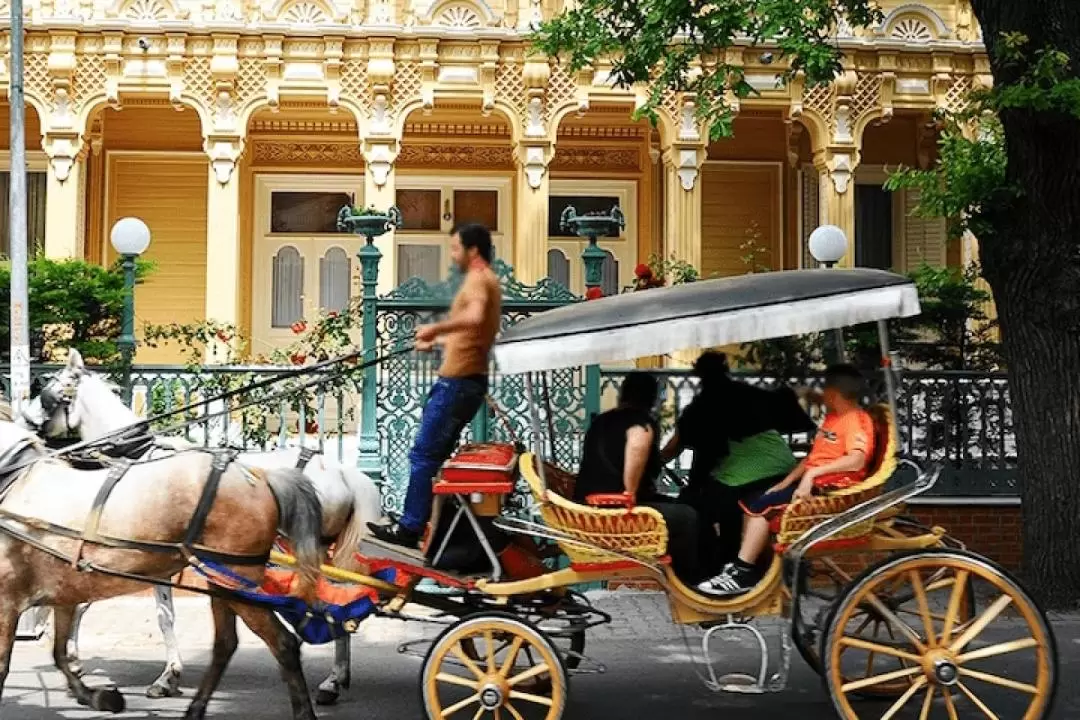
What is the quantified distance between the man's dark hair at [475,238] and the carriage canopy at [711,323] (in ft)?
2.18

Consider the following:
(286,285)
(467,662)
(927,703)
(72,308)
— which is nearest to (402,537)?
(467,662)

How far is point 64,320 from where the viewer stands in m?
12.9

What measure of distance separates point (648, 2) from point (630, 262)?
10.3 m

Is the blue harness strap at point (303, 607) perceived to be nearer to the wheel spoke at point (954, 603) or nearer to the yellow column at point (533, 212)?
the wheel spoke at point (954, 603)

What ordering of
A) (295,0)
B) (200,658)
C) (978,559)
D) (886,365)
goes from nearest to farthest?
(978,559), (886,365), (200,658), (295,0)

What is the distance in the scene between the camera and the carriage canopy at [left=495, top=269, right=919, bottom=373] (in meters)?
6.25

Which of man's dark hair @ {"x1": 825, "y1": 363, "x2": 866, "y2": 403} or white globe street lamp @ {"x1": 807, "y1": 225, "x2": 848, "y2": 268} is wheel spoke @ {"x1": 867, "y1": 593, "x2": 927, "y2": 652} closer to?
man's dark hair @ {"x1": 825, "y1": 363, "x2": 866, "y2": 403}

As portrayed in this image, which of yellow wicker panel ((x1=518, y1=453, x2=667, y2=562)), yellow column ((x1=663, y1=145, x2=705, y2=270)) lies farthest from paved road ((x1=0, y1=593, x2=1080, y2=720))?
yellow column ((x1=663, y1=145, x2=705, y2=270))

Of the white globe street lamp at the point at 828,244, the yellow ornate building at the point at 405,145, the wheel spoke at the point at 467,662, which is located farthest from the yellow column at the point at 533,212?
the wheel spoke at the point at 467,662

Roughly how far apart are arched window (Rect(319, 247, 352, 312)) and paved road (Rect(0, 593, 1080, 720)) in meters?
10.4

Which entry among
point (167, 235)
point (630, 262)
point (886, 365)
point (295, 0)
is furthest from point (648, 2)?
point (167, 235)

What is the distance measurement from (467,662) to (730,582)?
1.47 meters

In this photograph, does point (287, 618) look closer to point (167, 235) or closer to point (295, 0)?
point (295, 0)

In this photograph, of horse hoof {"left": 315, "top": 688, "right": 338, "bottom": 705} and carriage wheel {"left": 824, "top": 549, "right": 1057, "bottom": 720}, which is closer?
carriage wheel {"left": 824, "top": 549, "right": 1057, "bottom": 720}
